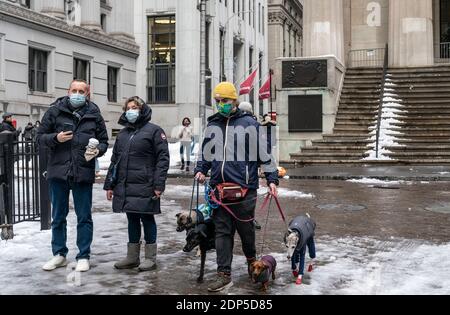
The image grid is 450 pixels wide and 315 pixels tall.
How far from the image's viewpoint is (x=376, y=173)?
17.0 meters

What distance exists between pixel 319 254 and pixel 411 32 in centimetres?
2030

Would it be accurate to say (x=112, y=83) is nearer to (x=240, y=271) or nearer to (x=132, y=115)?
(x=132, y=115)

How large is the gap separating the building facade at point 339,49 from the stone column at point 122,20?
697 inches

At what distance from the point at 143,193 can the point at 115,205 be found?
349 millimetres

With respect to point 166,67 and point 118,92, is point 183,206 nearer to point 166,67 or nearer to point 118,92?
point 118,92

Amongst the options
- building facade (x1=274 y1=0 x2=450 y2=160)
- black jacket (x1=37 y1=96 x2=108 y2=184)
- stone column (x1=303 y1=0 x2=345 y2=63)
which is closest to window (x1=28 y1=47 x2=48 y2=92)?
building facade (x1=274 y1=0 x2=450 y2=160)

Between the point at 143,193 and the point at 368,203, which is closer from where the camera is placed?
the point at 143,193

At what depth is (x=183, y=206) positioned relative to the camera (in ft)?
38.0

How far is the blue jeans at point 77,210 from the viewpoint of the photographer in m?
6.32

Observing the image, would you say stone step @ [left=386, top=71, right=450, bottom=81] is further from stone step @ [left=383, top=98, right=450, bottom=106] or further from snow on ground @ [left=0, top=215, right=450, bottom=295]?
snow on ground @ [left=0, top=215, right=450, bottom=295]

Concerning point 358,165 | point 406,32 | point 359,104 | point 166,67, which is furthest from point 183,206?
point 166,67

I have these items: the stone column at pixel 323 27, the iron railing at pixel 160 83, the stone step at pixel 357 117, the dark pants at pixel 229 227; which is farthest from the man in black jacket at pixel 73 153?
the iron railing at pixel 160 83

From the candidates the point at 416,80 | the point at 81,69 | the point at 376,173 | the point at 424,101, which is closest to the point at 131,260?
the point at 376,173

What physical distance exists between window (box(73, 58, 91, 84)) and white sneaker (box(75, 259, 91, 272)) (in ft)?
94.5
